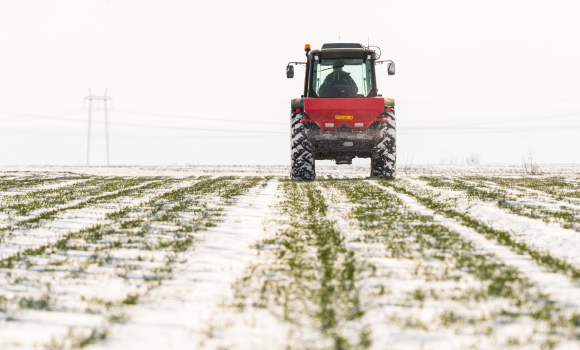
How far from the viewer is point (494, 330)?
254 centimetres

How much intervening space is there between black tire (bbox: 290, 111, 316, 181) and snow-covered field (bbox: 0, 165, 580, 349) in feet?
19.1

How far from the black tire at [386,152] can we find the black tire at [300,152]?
1.73 metres

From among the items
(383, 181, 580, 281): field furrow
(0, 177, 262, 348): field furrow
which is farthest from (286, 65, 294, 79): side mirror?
(0, 177, 262, 348): field furrow

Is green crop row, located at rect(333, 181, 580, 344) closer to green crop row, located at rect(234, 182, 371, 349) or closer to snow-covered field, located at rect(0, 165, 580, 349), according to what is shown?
snow-covered field, located at rect(0, 165, 580, 349)

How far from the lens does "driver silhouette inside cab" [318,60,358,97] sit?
12.8 meters

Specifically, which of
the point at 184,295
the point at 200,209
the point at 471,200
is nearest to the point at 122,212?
the point at 200,209

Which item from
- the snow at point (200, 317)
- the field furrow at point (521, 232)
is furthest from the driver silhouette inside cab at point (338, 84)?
the snow at point (200, 317)

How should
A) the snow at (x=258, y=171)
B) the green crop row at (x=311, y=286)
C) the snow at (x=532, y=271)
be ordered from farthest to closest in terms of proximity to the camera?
the snow at (x=258, y=171), the snow at (x=532, y=271), the green crop row at (x=311, y=286)

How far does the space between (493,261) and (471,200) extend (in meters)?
4.07

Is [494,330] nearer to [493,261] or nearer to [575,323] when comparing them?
[575,323]

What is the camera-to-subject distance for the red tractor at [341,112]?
12.0 meters

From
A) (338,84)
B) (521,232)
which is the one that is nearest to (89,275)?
(521,232)

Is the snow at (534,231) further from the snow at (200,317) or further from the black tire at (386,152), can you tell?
the black tire at (386,152)

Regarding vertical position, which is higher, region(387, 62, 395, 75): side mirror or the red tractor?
region(387, 62, 395, 75): side mirror
